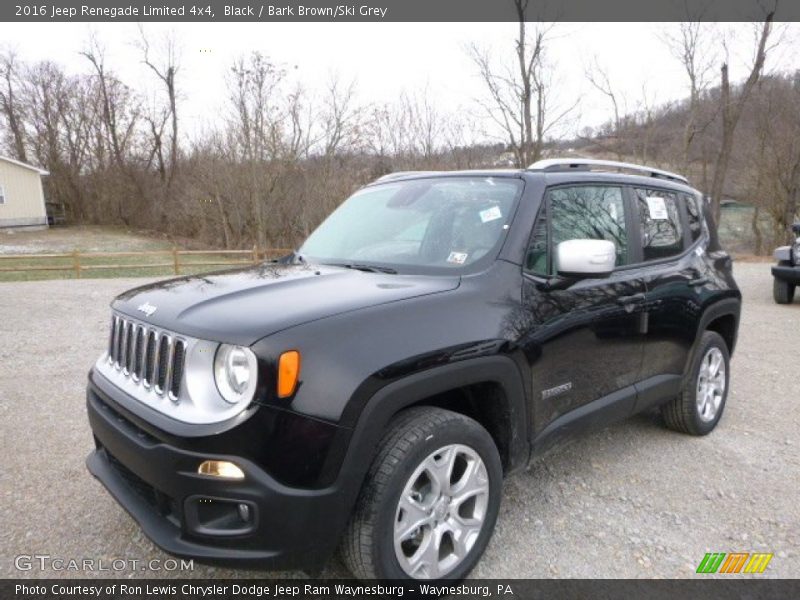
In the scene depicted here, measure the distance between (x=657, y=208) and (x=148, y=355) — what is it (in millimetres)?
3223

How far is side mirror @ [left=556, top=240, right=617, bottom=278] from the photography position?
250 cm

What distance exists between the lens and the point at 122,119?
44688mm

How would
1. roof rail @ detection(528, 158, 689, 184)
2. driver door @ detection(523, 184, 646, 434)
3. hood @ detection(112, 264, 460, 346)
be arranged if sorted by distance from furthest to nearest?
roof rail @ detection(528, 158, 689, 184) < driver door @ detection(523, 184, 646, 434) < hood @ detection(112, 264, 460, 346)

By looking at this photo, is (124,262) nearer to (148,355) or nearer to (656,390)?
(148,355)

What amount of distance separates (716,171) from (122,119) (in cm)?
4359

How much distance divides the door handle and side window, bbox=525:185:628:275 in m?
0.21

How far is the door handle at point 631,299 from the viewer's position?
3.03 m

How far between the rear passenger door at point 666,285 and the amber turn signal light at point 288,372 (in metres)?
2.29

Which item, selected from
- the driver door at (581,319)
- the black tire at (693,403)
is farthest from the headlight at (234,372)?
the black tire at (693,403)

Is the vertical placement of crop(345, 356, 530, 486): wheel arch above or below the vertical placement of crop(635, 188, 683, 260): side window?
below

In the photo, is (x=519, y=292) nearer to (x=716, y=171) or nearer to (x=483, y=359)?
(x=483, y=359)

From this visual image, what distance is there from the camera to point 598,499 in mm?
3082

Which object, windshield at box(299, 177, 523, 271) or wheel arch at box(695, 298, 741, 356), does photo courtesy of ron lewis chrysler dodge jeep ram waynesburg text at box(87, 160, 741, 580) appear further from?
wheel arch at box(695, 298, 741, 356)

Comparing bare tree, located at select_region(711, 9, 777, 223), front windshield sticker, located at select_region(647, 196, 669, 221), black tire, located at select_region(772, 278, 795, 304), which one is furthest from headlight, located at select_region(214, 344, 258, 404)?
bare tree, located at select_region(711, 9, 777, 223)
